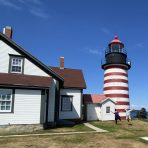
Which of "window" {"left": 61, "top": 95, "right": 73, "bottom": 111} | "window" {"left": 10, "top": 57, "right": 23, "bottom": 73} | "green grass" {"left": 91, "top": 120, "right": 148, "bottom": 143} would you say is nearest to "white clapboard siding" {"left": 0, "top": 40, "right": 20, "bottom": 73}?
"window" {"left": 10, "top": 57, "right": 23, "bottom": 73}

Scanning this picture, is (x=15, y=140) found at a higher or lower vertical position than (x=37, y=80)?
lower

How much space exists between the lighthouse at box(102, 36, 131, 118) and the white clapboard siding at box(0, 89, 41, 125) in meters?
14.0

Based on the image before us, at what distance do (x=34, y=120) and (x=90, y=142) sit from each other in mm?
7066

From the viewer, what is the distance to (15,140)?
15336 millimetres

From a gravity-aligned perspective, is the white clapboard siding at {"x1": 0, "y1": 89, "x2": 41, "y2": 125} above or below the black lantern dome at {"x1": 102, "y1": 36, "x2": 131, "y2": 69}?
below

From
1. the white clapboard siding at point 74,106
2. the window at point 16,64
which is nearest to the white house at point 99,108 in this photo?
the white clapboard siding at point 74,106

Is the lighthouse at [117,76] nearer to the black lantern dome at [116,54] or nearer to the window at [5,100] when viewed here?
the black lantern dome at [116,54]

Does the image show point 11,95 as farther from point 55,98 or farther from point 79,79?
point 79,79

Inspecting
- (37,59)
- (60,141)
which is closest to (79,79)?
(37,59)

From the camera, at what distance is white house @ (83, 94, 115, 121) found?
101ft

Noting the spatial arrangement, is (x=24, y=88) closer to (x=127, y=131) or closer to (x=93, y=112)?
(x=127, y=131)

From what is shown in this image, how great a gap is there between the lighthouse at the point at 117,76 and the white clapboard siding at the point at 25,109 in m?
14.0

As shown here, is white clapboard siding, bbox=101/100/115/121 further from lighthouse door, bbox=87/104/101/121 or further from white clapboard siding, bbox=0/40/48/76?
white clapboard siding, bbox=0/40/48/76

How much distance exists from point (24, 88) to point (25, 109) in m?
1.75
